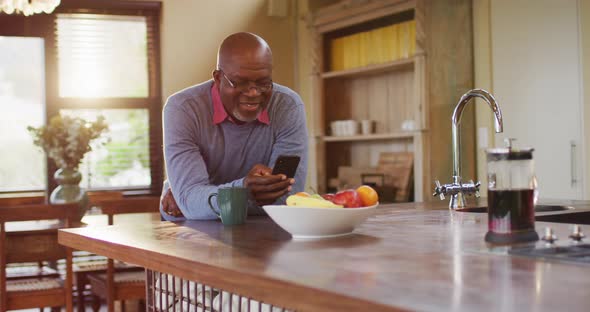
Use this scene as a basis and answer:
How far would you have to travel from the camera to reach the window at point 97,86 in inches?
215

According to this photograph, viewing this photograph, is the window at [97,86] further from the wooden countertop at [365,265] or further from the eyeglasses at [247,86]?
the wooden countertop at [365,265]

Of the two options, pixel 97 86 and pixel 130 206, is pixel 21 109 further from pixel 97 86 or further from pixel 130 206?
pixel 130 206

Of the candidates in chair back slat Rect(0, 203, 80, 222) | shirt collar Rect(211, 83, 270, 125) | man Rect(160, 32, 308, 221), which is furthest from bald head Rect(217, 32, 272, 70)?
chair back slat Rect(0, 203, 80, 222)

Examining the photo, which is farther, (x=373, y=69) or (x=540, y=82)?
(x=373, y=69)

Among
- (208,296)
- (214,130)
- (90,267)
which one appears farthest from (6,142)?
(208,296)

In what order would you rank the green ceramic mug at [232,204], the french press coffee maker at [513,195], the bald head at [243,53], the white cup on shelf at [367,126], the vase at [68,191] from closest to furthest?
the french press coffee maker at [513,195] → the green ceramic mug at [232,204] → the bald head at [243,53] → the vase at [68,191] → the white cup on shelf at [367,126]

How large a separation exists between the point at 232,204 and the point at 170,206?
46cm

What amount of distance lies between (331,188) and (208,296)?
369 cm

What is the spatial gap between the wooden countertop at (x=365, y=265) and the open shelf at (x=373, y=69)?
8.88 feet

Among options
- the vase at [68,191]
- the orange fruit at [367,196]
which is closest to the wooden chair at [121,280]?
the vase at [68,191]

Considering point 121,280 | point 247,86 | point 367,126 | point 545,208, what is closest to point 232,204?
point 247,86

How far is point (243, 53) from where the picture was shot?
7.10ft

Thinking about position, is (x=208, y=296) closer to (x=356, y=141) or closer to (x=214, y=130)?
(x=214, y=130)

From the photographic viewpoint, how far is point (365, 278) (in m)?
1.15
